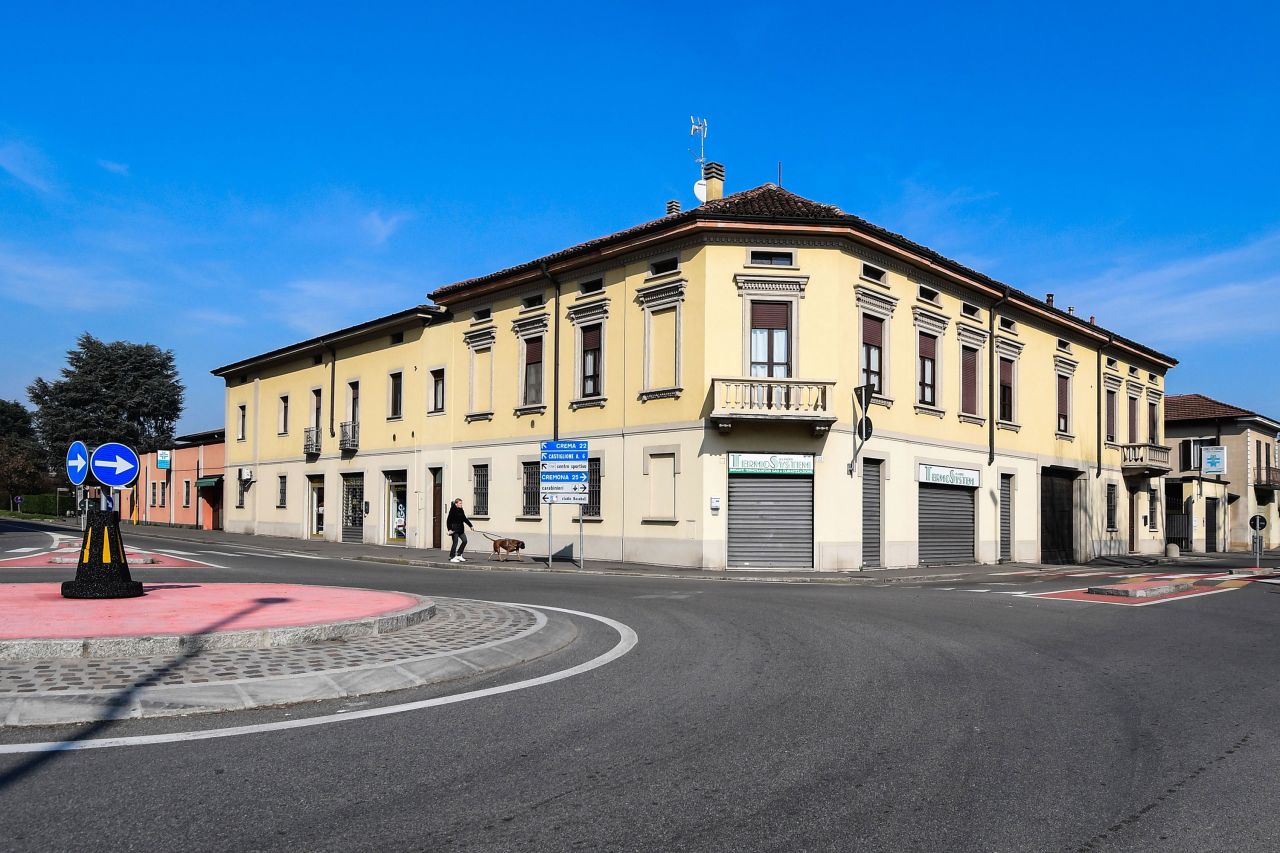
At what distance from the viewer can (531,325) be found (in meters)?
28.8

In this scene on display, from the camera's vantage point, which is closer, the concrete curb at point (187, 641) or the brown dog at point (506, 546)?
the concrete curb at point (187, 641)

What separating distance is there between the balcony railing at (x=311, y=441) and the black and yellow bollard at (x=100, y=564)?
88.0 feet

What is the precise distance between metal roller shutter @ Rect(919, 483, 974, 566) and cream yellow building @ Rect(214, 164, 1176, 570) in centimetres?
9

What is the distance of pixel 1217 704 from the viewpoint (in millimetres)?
6973

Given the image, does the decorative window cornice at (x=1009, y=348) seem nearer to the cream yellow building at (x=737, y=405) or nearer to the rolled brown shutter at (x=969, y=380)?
the cream yellow building at (x=737, y=405)

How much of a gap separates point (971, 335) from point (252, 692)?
1046 inches

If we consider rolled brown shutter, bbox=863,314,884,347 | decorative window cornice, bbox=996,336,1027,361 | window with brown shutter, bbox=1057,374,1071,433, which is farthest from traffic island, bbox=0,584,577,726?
window with brown shutter, bbox=1057,374,1071,433

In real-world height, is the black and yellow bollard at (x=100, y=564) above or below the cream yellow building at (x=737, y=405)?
below

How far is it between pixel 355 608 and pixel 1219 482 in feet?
170

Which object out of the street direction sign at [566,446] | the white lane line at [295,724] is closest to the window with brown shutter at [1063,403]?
the street direction sign at [566,446]

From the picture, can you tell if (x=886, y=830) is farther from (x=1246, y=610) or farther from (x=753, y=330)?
(x=753, y=330)

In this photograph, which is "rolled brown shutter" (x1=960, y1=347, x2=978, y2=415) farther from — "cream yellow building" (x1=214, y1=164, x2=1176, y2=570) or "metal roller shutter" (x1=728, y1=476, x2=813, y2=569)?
"metal roller shutter" (x1=728, y1=476, x2=813, y2=569)

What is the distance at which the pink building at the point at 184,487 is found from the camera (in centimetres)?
4550

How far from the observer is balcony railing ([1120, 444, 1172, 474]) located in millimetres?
38375
